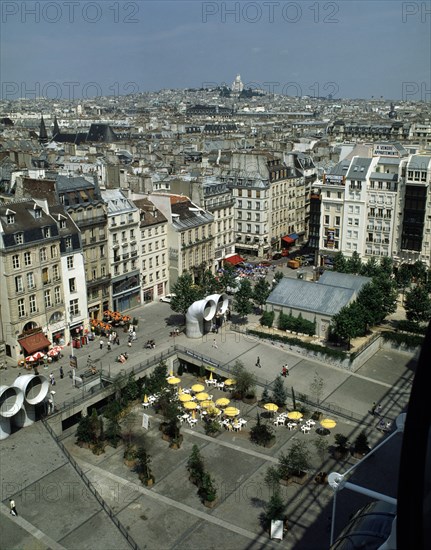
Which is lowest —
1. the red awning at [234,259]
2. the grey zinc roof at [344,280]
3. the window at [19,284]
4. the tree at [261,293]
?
the red awning at [234,259]

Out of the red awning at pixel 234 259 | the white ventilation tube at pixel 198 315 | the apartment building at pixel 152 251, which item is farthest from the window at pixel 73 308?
the red awning at pixel 234 259

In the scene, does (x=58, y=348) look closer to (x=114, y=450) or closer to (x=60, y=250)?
(x=60, y=250)

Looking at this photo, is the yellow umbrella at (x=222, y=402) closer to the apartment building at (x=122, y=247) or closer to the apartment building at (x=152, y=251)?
the apartment building at (x=122, y=247)

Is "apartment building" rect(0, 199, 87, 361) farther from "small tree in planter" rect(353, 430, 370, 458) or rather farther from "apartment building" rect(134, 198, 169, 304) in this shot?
Result: "small tree in planter" rect(353, 430, 370, 458)

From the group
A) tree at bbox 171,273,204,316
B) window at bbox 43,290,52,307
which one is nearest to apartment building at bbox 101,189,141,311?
tree at bbox 171,273,204,316

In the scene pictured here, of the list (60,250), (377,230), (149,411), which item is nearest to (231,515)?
(149,411)
